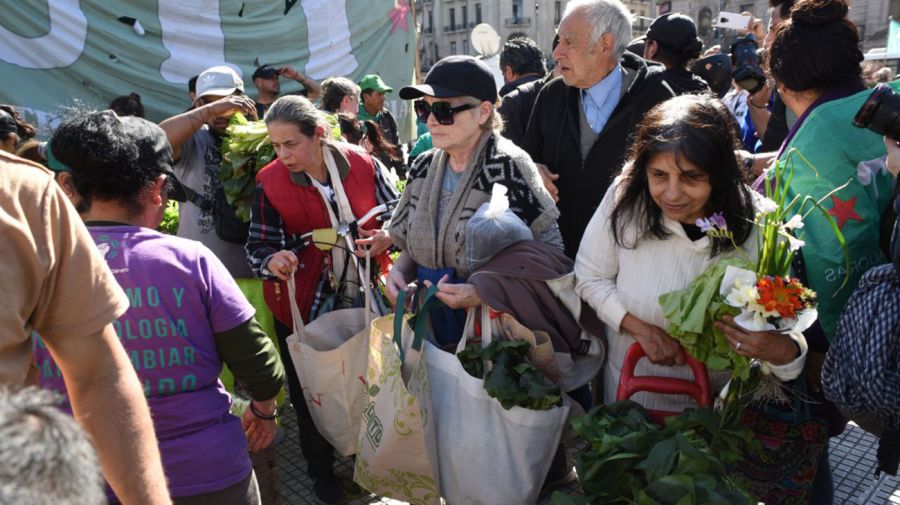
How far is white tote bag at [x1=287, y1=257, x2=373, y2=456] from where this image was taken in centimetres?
259

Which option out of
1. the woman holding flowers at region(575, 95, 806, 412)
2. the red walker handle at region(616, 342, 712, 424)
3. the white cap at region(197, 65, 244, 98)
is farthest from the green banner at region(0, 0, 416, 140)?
the red walker handle at region(616, 342, 712, 424)

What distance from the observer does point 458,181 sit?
2584 mm

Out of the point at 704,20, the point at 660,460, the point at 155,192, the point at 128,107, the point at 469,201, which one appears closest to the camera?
the point at 660,460

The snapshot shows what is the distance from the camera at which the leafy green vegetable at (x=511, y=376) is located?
201 centimetres

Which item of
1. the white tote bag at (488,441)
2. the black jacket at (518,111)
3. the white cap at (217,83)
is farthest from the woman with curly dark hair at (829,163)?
the white cap at (217,83)

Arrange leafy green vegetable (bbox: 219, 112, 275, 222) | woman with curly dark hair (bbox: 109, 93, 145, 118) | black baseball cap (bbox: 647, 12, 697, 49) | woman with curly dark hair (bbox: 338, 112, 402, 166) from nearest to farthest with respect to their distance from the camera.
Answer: leafy green vegetable (bbox: 219, 112, 275, 222), black baseball cap (bbox: 647, 12, 697, 49), woman with curly dark hair (bbox: 109, 93, 145, 118), woman with curly dark hair (bbox: 338, 112, 402, 166)

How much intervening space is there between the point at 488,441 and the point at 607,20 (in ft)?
6.93

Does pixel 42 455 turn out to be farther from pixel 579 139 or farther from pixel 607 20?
pixel 607 20

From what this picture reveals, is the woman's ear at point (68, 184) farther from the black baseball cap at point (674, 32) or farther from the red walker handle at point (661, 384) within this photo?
the black baseball cap at point (674, 32)

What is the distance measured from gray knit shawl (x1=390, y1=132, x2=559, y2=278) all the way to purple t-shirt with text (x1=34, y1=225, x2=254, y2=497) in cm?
91

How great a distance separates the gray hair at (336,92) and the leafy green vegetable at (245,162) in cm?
208

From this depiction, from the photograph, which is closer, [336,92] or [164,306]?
[164,306]

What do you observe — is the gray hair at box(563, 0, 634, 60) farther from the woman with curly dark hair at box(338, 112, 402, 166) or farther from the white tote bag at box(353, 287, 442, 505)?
the woman with curly dark hair at box(338, 112, 402, 166)

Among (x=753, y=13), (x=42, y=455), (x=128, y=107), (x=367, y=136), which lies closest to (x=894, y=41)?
(x=367, y=136)
